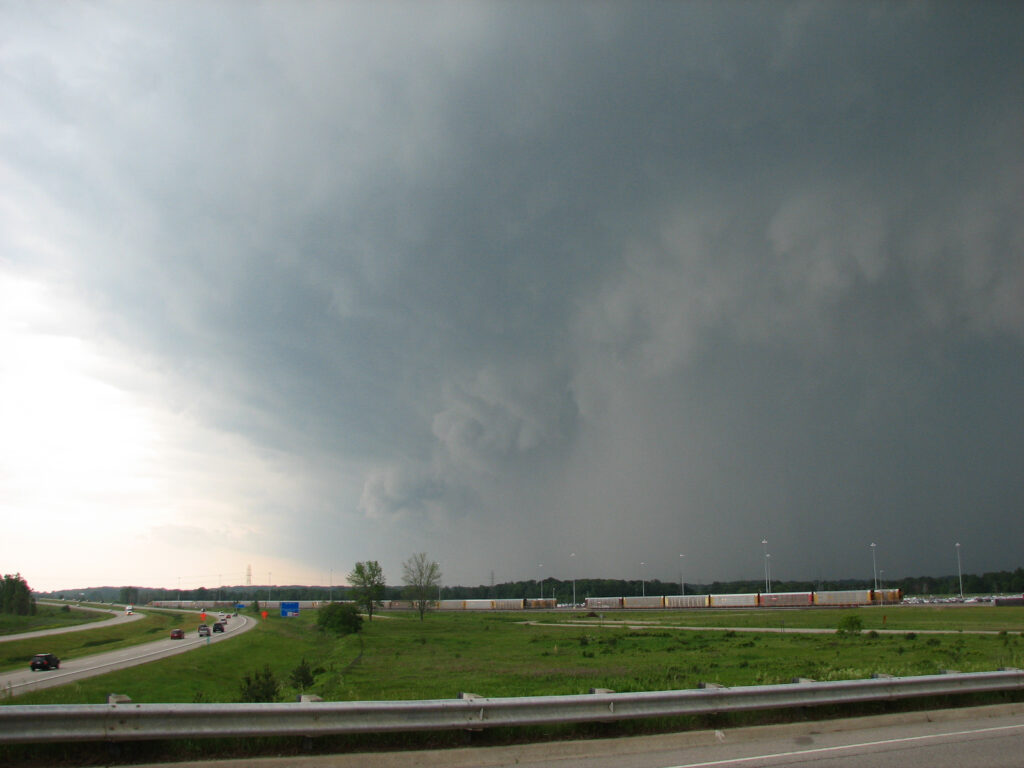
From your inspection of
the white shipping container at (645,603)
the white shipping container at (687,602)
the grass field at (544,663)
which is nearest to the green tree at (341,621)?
the grass field at (544,663)

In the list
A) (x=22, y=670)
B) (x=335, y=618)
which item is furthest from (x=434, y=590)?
(x=22, y=670)

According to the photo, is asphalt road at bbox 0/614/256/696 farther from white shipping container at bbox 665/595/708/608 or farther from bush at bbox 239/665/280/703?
white shipping container at bbox 665/595/708/608

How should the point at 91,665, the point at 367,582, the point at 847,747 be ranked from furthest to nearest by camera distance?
1. the point at 367,582
2. the point at 91,665
3. the point at 847,747

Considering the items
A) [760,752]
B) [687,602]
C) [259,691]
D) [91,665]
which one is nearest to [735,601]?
[687,602]

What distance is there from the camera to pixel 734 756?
11.3 meters

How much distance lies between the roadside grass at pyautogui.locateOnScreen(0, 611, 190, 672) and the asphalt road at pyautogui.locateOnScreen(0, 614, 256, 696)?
61.1 inches

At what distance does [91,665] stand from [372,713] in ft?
194

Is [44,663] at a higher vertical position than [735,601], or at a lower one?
higher

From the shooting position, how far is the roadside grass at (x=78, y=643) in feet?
202

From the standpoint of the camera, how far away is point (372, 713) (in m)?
10.2

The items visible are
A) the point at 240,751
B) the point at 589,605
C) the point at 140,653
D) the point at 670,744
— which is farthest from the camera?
the point at 589,605

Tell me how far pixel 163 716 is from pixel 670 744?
8.10m

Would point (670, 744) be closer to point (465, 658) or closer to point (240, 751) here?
point (240, 751)

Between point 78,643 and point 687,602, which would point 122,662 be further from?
point 687,602
